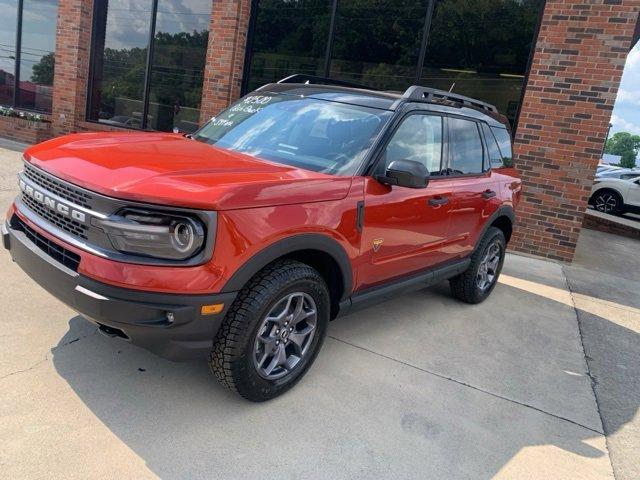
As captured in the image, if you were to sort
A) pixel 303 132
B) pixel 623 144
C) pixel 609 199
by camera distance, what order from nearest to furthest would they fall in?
pixel 303 132 → pixel 609 199 → pixel 623 144

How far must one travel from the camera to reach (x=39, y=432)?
8.04 feet

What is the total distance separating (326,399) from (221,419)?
65 cm

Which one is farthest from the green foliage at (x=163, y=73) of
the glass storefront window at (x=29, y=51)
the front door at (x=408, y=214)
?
the front door at (x=408, y=214)

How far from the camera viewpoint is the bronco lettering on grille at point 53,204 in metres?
2.52

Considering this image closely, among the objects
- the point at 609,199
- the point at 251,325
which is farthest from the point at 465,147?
the point at 609,199

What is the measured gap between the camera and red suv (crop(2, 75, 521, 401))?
238 cm

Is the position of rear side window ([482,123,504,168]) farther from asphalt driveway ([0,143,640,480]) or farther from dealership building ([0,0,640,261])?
dealership building ([0,0,640,261])

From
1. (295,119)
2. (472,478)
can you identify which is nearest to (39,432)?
(472,478)

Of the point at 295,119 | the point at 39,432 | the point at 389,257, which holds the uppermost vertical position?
the point at 295,119

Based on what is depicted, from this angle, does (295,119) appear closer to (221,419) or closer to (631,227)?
(221,419)

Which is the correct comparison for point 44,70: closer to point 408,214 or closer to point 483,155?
point 483,155

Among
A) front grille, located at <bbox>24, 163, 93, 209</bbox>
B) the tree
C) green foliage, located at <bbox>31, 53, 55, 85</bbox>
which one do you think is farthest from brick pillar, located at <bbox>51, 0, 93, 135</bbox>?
the tree

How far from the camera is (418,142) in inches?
151

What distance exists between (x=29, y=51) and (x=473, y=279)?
12.0 meters
